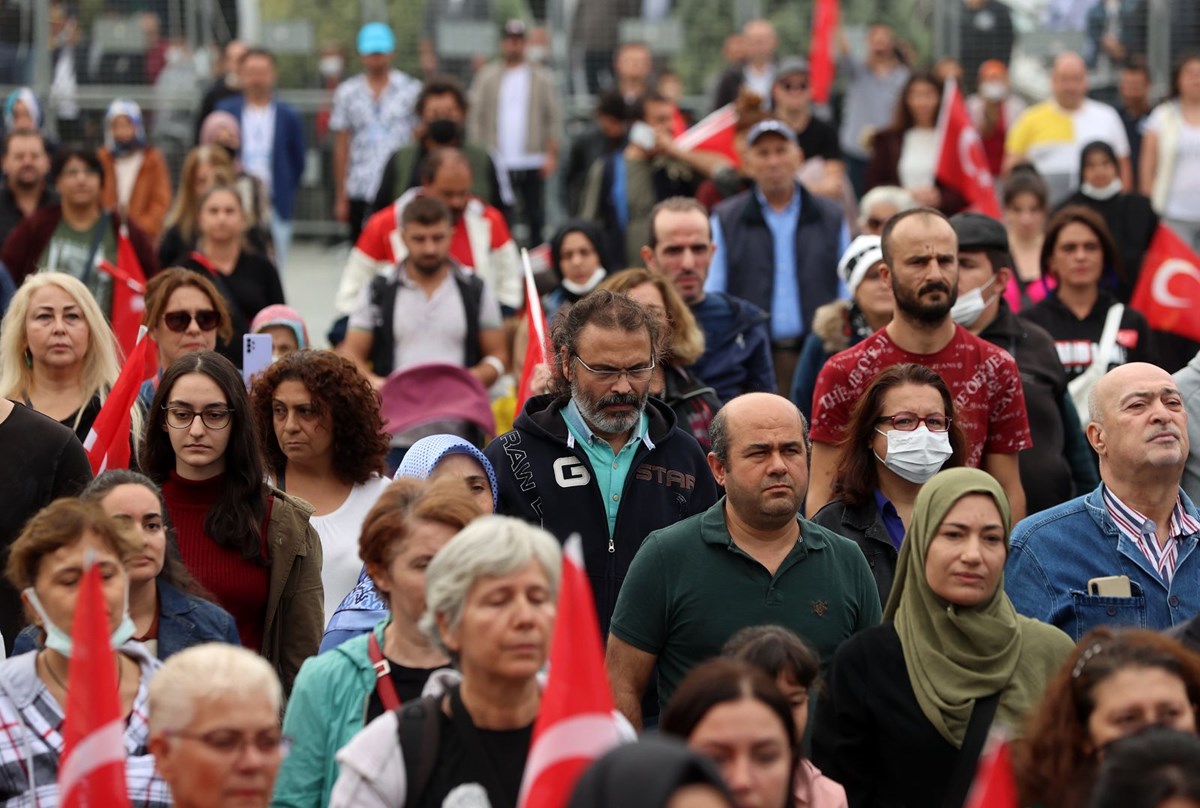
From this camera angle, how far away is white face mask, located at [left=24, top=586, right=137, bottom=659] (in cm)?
582

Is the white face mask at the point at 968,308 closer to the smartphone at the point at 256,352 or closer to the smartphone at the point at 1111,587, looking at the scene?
the smartphone at the point at 1111,587

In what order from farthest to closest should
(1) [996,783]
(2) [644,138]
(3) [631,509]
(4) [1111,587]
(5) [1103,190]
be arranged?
(2) [644,138], (5) [1103,190], (3) [631,509], (4) [1111,587], (1) [996,783]

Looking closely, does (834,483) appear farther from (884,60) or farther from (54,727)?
(884,60)

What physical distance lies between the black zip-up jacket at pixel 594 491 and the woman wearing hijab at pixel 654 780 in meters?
3.36

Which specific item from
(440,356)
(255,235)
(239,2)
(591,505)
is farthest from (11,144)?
(591,505)

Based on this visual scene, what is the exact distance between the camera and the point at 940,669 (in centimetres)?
633

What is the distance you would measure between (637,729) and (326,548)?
1.67m

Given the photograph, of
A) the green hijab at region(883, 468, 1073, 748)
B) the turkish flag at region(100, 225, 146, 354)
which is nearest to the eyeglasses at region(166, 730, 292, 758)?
the green hijab at region(883, 468, 1073, 748)

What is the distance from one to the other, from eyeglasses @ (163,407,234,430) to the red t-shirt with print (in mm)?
2193

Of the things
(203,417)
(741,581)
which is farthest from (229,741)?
(203,417)

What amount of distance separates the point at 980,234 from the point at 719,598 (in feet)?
12.4

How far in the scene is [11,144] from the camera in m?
14.5

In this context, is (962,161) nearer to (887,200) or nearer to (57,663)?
(887,200)

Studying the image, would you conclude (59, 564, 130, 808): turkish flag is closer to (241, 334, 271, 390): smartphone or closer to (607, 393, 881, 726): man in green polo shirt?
(607, 393, 881, 726): man in green polo shirt
